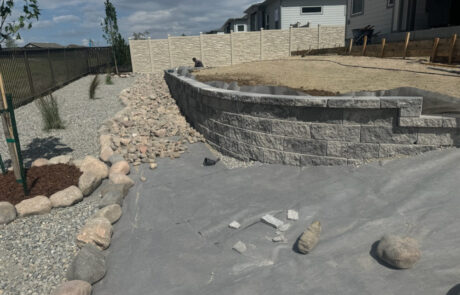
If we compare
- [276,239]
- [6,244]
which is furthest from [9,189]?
[276,239]

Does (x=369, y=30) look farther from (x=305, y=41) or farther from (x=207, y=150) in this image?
(x=207, y=150)

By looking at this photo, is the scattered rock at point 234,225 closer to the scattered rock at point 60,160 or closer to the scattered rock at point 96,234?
the scattered rock at point 96,234

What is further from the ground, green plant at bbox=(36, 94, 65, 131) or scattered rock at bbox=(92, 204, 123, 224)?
green plant at bbox=(36, 94, 65, 131)

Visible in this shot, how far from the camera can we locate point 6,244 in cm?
334

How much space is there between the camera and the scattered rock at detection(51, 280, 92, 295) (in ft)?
8.49

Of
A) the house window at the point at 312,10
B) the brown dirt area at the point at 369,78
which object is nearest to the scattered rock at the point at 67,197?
→ the brown dirt area at the point at 369,78

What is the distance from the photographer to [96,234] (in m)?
3.38

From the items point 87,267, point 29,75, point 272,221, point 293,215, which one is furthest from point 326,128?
point 29,75

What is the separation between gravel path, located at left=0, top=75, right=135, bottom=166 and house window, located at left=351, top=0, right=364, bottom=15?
12.5m

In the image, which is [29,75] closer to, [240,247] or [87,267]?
[87,267]

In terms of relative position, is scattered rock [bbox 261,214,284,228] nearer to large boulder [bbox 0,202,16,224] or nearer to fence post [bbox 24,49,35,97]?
large boulder [bbox 0,202,16,224]

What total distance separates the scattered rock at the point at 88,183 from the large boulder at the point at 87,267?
153 cm

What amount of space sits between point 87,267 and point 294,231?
7.09ft

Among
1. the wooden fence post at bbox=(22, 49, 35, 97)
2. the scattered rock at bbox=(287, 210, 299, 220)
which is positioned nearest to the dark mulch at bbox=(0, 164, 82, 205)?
the scattered rock at bbox=(287, 210, 299, 220)
